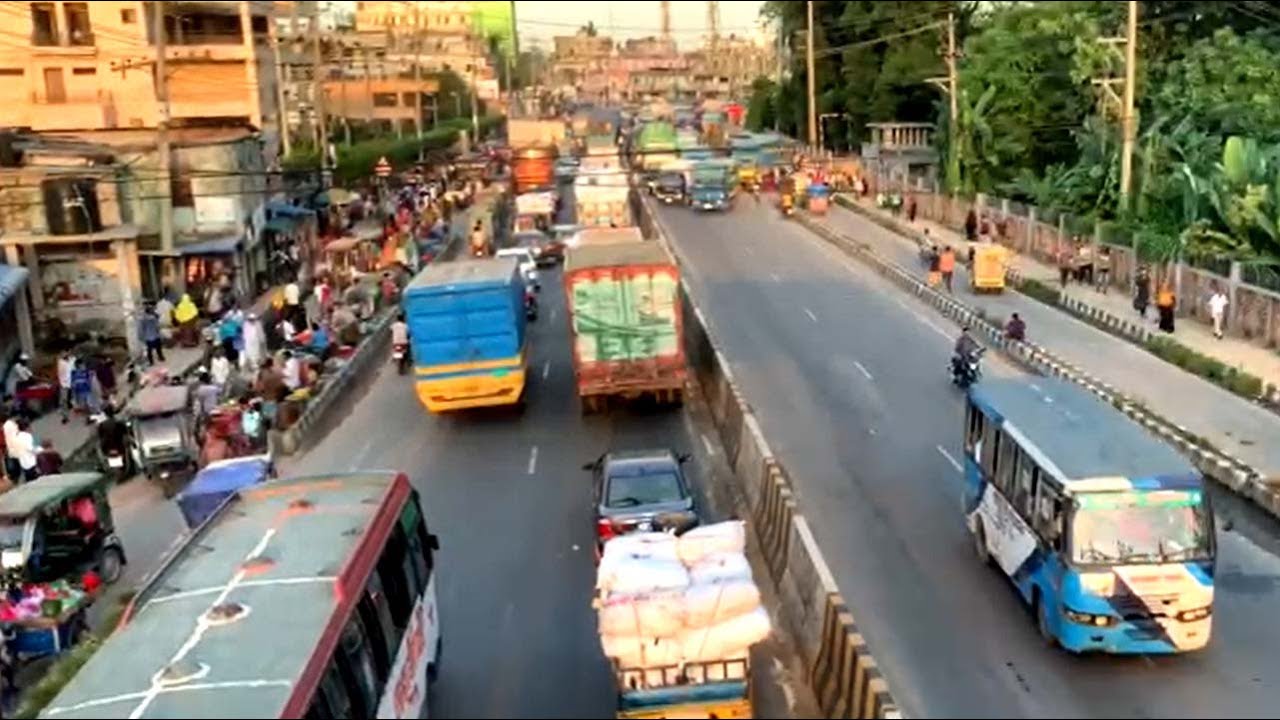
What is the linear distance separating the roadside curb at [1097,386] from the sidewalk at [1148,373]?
0.44 m

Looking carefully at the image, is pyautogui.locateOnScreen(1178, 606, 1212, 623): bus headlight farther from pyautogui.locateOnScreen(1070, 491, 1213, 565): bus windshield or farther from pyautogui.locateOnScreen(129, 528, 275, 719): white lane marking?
pyautogui.locateOnScreen(129, 528, 275, 719): white lane marking

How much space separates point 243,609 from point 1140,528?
8336mm

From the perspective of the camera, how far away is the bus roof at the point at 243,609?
8148mm

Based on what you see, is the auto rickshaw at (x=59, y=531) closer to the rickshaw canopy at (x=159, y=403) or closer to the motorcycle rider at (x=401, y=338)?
the rickshaw canopy at (x=159, y=403)

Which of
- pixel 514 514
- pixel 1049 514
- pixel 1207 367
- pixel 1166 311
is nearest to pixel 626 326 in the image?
pixel 514 514

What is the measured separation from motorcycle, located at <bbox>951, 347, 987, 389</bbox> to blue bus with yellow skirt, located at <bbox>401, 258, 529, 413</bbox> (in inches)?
333

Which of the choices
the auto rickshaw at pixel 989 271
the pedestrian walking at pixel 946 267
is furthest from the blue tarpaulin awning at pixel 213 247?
the auto rickshaw at pixel 989 271

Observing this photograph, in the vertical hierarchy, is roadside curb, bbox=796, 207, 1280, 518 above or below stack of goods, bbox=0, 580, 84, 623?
below

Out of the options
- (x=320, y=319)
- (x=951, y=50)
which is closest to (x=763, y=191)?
(x=951, y=50)

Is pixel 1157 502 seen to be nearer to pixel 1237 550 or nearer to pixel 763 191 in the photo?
pixel 1237 550

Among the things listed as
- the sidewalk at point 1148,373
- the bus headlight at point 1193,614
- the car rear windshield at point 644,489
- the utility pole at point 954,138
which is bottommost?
the sidewalk at point 1148,373

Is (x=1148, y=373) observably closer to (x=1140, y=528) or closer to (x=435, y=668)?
(x=1140, y=528)

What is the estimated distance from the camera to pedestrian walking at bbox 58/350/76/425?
2680 centimetres

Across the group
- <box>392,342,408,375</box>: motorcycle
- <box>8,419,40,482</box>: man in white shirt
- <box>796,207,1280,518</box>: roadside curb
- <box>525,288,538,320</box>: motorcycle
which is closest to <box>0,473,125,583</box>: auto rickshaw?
<box>8,419,40,482</box>: man in white shirt
